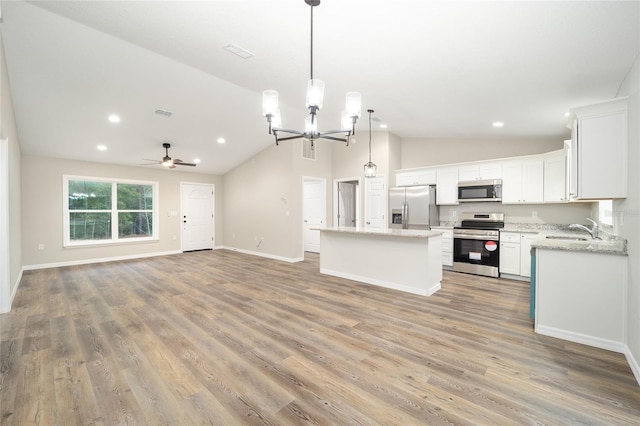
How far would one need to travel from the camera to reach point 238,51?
315cm

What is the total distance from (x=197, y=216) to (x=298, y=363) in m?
7.40

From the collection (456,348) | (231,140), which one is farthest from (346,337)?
(231,140)

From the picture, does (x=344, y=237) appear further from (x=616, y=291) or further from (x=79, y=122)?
(x=79, y=122)

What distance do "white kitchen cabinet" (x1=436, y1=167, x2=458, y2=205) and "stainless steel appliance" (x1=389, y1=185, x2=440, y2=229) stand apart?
0.43ft

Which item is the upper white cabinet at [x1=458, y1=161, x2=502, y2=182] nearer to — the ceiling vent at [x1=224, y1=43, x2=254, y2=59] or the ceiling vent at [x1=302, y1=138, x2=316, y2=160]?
the ceiling vent at [x1=302, y1=138, x2=316, y2=160]

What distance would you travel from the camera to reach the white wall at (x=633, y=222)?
7.20 ft

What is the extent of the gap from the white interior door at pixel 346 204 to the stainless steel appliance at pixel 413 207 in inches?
65.8

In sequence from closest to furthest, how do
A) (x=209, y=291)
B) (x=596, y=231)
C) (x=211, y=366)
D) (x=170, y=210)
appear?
(x=211, y=366) → (x=596, y=231) → (x=209, y=291) → (x=170, y=210)

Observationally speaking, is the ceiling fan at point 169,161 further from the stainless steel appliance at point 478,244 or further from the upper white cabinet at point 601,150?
the upper white cabinet at point 601,150

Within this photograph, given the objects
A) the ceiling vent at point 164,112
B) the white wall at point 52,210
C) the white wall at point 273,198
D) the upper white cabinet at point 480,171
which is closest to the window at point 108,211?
the white wall at point 52,210

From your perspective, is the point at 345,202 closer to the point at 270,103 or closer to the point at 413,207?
the point at 413,207

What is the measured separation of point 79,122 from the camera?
5.02 metres

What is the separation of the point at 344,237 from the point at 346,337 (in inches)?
98.5

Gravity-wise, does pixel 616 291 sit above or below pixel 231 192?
below
